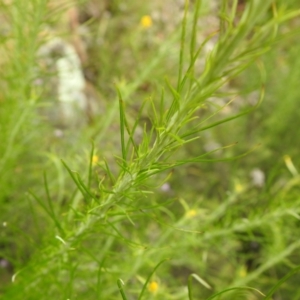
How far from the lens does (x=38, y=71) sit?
2.57 ft

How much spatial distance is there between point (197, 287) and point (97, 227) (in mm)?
1047

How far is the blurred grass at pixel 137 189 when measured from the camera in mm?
500

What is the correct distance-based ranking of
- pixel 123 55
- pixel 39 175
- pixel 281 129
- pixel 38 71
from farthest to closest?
1. pixel 123 55
2. pixel 281 129
3. pixel 39 175
4. pixel 38 71

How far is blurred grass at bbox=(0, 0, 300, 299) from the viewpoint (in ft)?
1.64

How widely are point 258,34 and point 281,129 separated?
1529 millimetres

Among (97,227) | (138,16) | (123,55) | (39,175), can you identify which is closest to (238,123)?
(123,55)

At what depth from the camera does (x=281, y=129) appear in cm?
172

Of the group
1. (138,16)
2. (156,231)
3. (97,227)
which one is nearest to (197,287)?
(156,231)

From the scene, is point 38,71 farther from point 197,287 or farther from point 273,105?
point 273,105

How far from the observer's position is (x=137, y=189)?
379mm

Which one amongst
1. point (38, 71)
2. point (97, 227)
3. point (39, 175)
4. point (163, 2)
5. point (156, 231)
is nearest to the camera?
point (97, 227)

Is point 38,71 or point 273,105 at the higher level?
point 38,71

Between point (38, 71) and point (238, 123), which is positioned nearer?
point (38, 71)

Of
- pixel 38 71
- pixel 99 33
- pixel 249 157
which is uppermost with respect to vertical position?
pixel 38 71
